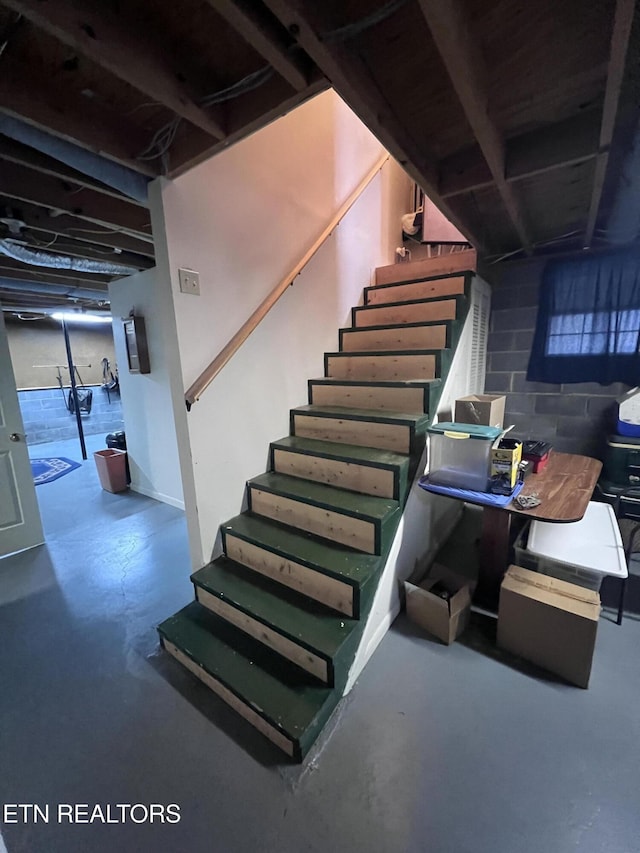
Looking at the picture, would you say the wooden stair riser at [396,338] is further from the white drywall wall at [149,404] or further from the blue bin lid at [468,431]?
the white drywall wall at [149,404]

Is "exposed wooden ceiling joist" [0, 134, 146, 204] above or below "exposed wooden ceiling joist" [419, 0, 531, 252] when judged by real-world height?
above

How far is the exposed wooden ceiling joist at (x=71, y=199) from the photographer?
180 centimetres

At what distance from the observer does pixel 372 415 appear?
6.73 feet

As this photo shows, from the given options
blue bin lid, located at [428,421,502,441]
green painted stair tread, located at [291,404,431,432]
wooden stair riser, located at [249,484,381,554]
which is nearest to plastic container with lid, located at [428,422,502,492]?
blue bin lid, located at [428,421,502,441]

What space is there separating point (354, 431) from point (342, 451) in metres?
0.17

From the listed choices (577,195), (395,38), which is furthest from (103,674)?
(577,195)

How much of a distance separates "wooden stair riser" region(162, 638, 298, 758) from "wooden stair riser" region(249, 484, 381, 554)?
0.77m

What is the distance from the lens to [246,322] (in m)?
2.06

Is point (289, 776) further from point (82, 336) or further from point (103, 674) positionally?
point (82, 336)

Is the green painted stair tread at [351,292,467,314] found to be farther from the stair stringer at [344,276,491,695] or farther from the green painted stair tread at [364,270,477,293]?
the stair stringer at [344,276,491,695]

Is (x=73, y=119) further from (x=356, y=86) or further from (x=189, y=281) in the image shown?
(x=356, y=86)

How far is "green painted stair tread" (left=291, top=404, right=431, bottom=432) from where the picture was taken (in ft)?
6.23

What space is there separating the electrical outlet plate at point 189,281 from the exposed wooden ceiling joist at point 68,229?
1.14 meters

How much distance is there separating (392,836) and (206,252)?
254 cm
